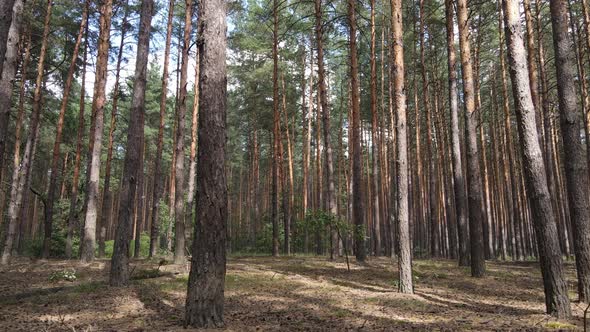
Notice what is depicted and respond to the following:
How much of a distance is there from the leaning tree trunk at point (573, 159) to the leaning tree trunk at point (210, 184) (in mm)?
→ 6505

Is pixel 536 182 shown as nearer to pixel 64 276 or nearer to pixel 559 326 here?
pixel 559 326

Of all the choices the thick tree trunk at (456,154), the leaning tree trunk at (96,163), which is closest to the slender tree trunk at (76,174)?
the leaning tree trunk at (96,163)

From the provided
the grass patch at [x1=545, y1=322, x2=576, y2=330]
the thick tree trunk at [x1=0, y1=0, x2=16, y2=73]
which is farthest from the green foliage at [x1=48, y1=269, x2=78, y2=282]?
the grass patch at [x1=545, y1=322, x2=576, y2=330]

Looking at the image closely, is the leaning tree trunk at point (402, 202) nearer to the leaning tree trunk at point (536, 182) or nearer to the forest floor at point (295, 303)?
the forest floor at point (295, 303)

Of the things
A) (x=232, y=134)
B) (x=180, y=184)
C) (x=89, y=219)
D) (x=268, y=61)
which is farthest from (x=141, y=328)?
(x=232, y=134)

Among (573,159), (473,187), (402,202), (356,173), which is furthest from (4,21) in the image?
(473,187)

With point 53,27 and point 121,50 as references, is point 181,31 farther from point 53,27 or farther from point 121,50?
point 53,27

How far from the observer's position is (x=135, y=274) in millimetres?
10445

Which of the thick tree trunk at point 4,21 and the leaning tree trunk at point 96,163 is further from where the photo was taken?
the leaning tree trunk at point 96,163

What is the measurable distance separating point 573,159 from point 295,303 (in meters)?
6.08

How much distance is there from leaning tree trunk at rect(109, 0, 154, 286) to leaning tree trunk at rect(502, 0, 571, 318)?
800cm

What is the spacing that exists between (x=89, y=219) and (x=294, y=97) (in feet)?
60.3

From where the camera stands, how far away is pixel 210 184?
5.05 m

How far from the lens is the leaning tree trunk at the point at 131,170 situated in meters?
8.22
